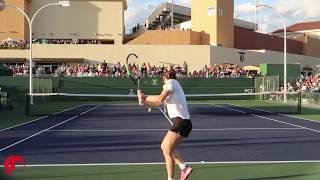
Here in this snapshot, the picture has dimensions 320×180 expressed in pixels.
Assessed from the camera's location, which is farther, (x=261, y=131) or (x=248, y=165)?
(x=261, y=131)

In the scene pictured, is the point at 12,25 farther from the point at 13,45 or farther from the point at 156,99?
the point at 156,99

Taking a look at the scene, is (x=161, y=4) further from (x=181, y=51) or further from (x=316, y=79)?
→ (x=316, y=79)

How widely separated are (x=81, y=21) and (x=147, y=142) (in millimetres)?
47995

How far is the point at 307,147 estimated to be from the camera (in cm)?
1352

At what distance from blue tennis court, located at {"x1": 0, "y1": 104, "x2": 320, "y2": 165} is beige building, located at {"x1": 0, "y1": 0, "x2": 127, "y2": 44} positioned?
4075 centimetres

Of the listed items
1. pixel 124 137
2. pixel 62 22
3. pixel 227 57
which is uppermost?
pixel 62 22

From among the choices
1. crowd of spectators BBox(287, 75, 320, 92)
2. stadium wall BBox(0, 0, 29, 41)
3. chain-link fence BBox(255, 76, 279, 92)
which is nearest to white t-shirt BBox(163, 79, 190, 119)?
crowd of spectators BBox(287, 75, 320, 92)

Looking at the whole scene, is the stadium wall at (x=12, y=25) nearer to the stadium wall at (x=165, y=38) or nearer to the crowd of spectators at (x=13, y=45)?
the crowd of spectators at (x=13, y=45)

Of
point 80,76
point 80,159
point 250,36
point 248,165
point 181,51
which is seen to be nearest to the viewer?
point 248,165

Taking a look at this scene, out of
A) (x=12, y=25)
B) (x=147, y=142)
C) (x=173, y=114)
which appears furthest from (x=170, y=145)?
(x=12, y=25)

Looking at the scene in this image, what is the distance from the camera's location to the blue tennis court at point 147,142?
38.7ft

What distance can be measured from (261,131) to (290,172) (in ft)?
26.3

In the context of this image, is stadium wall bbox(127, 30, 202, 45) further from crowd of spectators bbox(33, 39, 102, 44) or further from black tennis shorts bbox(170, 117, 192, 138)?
black tennis shorts bbox(170, 117, 192, 138)

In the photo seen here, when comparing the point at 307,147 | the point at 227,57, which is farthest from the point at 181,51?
the point at 307,147
